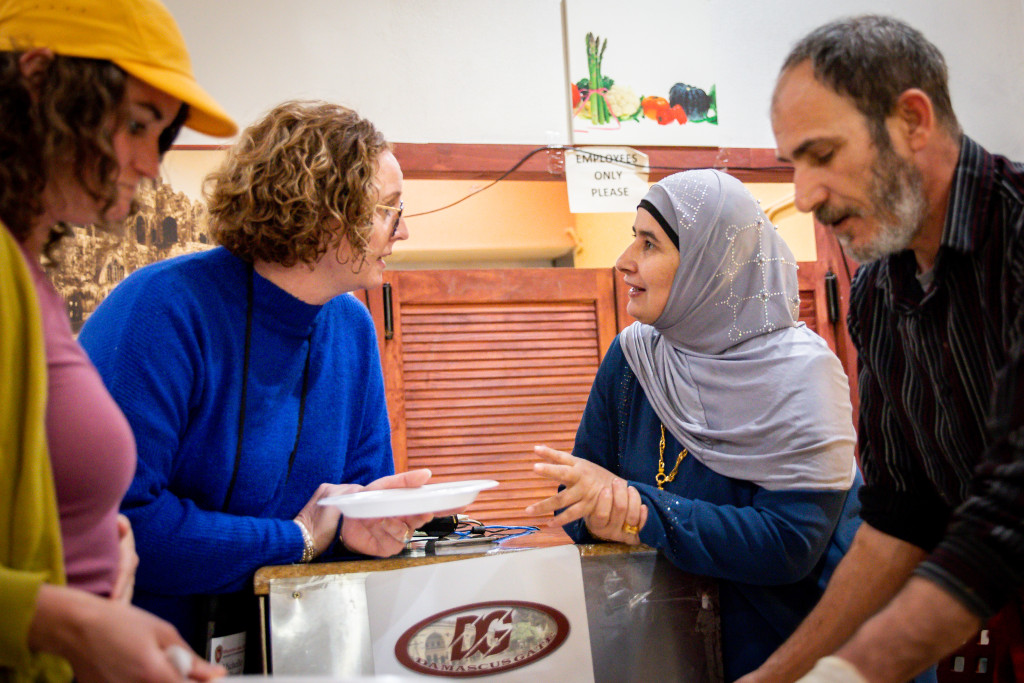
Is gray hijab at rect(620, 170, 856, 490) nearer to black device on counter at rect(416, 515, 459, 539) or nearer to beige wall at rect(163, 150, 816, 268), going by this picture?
black device on counter at rect(416, 515, 459, 539)

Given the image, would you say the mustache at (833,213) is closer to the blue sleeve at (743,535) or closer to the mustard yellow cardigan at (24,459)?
the blue sleeve at (743,535)

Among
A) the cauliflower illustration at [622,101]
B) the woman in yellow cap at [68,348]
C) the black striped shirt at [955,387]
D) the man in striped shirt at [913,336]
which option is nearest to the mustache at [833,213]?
the man in striped shirt at [913,336]

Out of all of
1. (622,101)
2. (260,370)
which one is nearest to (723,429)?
(260,370)

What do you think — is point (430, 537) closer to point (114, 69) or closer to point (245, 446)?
point (245, 446)

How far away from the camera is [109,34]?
2.73 ft

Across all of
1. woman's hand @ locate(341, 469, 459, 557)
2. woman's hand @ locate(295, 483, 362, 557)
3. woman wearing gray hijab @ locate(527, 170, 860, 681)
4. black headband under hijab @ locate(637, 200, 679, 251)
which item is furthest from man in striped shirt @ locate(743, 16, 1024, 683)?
woman's hand @ locate(295, 483, 362, 557)

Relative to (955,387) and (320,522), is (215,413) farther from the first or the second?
(955,387)

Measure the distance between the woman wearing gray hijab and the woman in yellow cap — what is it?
713 mm

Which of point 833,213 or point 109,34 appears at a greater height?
point 109,34

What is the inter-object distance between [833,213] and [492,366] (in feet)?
7.02

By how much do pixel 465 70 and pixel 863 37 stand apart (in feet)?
6.87

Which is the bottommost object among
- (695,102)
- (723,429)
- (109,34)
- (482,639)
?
(482,639)

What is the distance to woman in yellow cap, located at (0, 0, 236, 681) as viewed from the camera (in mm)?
691

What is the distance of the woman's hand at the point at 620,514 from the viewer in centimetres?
131
